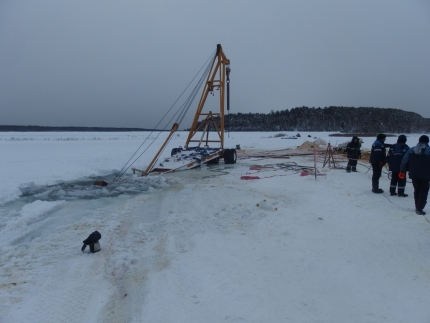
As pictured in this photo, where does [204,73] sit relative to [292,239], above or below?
above

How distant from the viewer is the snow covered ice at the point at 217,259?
9.78 ft

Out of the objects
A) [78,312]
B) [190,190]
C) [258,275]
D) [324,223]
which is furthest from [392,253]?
[190,190]

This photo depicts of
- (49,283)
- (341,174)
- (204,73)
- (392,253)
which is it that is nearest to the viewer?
(49,283)

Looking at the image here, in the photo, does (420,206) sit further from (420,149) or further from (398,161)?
(398,161)

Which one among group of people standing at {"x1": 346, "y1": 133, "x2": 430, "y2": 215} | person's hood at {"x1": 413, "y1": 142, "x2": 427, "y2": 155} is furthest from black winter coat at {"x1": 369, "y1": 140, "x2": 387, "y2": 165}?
person's hood at {"x1": 413, "y1": 142, "x2": 427, "y2": 155}

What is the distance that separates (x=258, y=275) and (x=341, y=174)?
8.09m

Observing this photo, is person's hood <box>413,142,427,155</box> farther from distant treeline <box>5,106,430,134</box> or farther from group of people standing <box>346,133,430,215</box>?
distant treeline <box>5,106,430,134</box>

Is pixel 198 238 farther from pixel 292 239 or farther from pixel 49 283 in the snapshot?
pixel 49 283

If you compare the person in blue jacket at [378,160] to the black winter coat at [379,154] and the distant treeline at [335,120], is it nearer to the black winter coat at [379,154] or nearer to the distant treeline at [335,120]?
the black winter coat at [379,154]

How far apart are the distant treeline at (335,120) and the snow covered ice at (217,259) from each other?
9133 centimetres

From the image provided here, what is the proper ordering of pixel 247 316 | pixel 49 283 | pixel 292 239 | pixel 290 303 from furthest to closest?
pixel 292 239 → pixel 49 283 → pixel 290 303 → pixel 247 316

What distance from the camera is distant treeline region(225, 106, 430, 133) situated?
98.2 metres

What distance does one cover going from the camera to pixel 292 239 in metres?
4.70

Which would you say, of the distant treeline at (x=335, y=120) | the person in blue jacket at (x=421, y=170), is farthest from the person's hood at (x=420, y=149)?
the distant treeline at (x=335, y=120)
